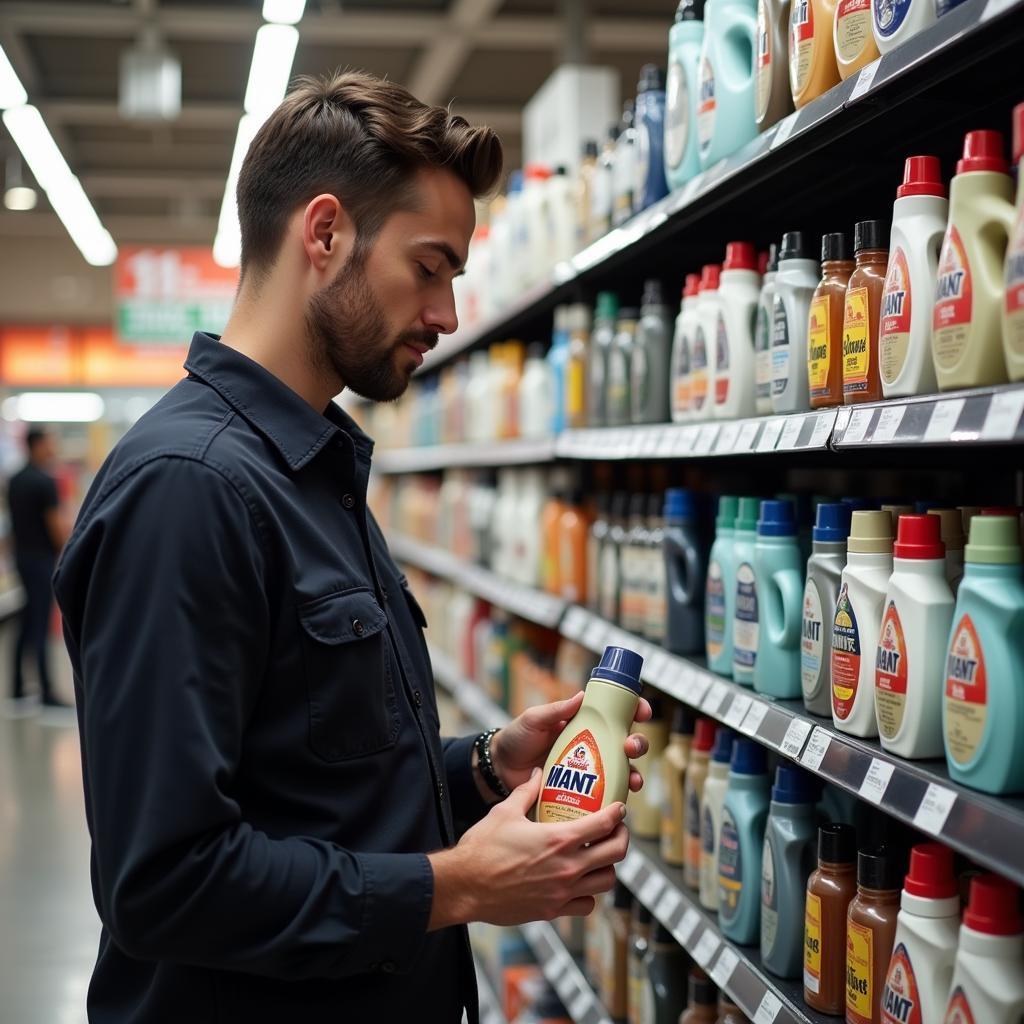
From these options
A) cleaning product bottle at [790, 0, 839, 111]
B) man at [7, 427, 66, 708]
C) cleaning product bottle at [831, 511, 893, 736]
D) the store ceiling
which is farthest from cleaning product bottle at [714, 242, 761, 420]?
man at [7, 427, 66, 708]

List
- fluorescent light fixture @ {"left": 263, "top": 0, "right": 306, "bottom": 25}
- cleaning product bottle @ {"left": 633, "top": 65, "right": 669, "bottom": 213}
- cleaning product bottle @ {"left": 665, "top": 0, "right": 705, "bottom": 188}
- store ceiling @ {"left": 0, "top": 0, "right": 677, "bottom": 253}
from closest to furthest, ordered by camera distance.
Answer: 1. cleaning product bottle @ {"left": 665, "top": 0, "right": 705, "bottom": 188}
2. cleaning product bottle @ {"left": 633, "top": 65, "right": 669, "bottom": 213}
3. fluorescent light fixture @ {"left": 263, "top": 0, "right": 306, "bottom": 25}
4. store ceiling @ {"left": 0, "top": 0, "right": 677, "bottom": 253}

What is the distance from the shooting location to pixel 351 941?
1.29 meters

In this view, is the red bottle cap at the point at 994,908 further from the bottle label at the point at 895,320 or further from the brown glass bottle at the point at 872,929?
the bottle label at the point at 895,320

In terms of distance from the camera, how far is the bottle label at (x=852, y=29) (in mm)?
1512

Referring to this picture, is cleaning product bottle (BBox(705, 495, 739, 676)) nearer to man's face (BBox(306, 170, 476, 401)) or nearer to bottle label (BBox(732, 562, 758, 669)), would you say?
bottle label (BBox(732, 562, 758, 669))

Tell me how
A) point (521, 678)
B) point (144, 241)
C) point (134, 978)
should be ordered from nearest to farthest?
point (134, 978) → point (521, 678) → point (144, 241)

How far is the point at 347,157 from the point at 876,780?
1.01 metres

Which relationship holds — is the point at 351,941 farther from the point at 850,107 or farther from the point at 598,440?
the point at 598,440

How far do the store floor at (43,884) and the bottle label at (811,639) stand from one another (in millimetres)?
3045

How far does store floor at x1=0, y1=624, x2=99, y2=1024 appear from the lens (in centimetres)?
396

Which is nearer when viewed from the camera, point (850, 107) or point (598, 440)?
point (850, 107)

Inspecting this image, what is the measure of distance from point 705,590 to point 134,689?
52.0 inches

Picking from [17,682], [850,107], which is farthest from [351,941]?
[17,682]

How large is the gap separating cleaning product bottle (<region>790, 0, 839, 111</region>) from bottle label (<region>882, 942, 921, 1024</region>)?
3.73 feet
